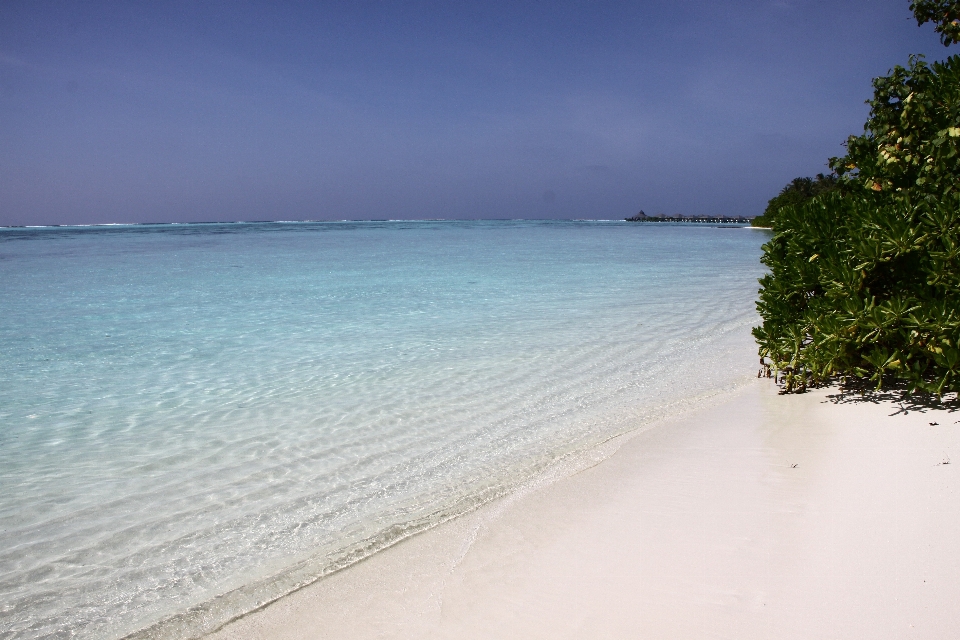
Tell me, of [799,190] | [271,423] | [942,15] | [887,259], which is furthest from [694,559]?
[799,190]

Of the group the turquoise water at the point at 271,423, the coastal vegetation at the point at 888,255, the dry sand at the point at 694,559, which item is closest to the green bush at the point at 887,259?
the coastal vegetation at the point at 888,255

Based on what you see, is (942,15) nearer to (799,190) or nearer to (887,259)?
(887,259)

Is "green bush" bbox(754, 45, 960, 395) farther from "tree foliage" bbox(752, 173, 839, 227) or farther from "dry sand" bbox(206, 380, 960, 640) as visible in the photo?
"tree foliage" bbox(752, 173, 839, 227)

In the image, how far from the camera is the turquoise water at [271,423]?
3.00m

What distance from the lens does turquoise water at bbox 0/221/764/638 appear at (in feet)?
9.83

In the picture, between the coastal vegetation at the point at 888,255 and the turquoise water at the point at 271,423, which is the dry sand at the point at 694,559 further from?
the coastal vegetation at the point at 888,255

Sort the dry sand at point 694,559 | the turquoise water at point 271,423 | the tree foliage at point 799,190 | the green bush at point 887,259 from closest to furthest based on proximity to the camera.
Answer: the dry sand at point 694,559, the turquoise water at point 271,423, the green bush at point 887,259, the tree foliage at point 799,190

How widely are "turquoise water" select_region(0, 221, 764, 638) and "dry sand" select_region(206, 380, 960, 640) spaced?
361 millimetres

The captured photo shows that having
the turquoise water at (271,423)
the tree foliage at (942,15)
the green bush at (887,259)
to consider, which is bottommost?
the turquoise water at (271,423)

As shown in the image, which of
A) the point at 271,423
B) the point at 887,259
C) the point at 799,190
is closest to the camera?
the point at 887,259

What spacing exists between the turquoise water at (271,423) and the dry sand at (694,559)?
0.36 meters

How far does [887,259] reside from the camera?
174 inches

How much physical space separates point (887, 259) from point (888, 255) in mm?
70

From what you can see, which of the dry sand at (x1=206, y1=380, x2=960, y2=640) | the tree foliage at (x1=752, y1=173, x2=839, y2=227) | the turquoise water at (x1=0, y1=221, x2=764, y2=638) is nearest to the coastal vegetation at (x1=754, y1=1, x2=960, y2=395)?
the dry sand at (x1=206, y1=380, x2=960, y2=640)
